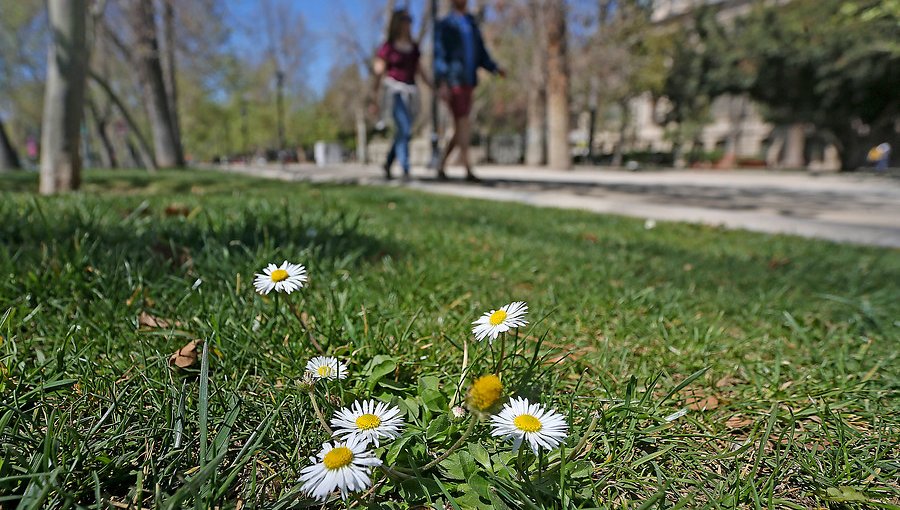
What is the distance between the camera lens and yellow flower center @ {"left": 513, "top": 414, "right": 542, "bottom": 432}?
825 mm

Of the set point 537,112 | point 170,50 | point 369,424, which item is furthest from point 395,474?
point 537,112

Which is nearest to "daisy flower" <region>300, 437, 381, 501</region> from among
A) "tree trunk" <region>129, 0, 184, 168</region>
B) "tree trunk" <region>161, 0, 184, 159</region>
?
"tree trunk" <region>129, 0, 184, 168</region>

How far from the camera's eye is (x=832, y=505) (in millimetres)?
926

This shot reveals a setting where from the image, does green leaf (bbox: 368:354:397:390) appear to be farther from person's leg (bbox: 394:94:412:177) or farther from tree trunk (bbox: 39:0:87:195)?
person's leg (bbox: 394:94:412:177)

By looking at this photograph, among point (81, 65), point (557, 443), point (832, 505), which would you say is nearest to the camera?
point (557, 443)

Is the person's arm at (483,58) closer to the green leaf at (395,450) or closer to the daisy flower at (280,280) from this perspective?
the daisy flower at (280,280)

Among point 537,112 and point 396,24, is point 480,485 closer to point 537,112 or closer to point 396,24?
point 396,24

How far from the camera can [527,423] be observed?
836 mm

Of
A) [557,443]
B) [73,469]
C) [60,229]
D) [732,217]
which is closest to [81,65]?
[60,229]

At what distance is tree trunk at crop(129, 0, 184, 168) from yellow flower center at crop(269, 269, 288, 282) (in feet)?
43.8

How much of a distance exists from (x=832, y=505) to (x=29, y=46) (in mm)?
32270

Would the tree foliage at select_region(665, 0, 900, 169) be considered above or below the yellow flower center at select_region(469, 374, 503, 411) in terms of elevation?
above

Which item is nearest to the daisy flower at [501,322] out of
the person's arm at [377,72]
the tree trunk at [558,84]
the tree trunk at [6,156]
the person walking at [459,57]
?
the person walking at [459,57]

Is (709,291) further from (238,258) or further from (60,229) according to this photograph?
(60,229)
